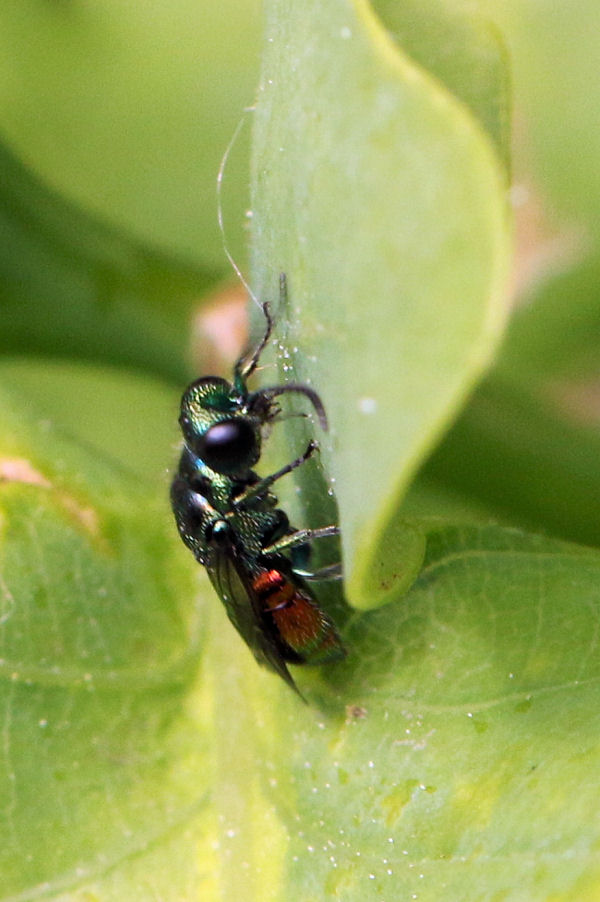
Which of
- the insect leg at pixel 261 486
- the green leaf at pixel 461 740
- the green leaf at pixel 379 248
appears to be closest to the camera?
the green leaf at pixel 379 248

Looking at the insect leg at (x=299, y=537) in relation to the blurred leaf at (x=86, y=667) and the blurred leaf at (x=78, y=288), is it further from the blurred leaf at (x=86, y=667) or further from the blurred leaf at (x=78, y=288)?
the blurred leaf at (x=78, y=288)

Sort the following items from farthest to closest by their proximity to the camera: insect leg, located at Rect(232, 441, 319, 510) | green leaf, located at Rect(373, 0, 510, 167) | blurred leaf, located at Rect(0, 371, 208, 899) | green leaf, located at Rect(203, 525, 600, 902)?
blurred leaf, located at Rect(0, 371, 208, 899) → insect leg, located at Rect(232, 441, 319, 510) → green leaf, located at Rect(203, 525, 600, 902) → green leaf, located at Rect(373, 0, 510, 167)

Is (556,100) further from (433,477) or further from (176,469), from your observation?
(176,469)

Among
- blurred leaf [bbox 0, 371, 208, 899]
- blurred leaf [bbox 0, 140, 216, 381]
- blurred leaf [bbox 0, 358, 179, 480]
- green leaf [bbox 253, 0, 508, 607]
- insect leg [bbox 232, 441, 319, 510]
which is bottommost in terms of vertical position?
blurred leaf [bbox 0, 358, 179, 480]

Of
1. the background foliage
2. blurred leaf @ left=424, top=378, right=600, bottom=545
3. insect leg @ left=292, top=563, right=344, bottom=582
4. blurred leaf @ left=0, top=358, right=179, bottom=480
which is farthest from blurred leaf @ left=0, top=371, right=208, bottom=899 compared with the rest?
blurred leaf @ left=0, top=358, right=179, bottom=480

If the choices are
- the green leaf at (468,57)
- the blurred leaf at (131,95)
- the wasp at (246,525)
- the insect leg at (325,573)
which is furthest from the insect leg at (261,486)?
the blurred leaf at (131,95)

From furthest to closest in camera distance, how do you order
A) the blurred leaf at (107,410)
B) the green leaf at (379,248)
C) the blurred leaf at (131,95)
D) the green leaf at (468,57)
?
the blurred leaf at (107,410) < the blurred leaf at (131,95) < the green leaf at (468,57) < the green leaf at (379,248)

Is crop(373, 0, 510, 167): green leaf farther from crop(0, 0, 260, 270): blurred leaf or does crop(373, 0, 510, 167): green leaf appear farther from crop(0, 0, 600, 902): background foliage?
crop(0, 0, 260, 270): blurred leaf
